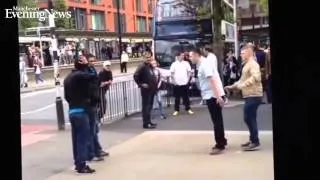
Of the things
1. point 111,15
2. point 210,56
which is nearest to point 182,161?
point 210,56

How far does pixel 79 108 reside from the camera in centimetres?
657

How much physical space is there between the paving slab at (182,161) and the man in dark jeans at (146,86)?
1571 mm

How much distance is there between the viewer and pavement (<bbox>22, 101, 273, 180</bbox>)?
6230mm

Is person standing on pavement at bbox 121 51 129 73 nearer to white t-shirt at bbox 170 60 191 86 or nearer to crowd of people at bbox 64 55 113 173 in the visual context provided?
white t-shirt at bbox 170 60 191 86

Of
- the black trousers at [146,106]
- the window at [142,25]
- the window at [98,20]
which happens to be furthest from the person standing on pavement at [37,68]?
the black trousers at [146,106]

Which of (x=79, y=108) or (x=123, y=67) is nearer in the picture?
(x=79, y=108)

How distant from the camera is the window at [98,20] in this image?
63.2 ft

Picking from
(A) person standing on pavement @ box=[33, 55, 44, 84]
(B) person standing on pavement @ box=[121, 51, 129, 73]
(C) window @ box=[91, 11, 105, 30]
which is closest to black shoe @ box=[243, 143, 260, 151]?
(C) window @ box=[91, 11, 105, 30]

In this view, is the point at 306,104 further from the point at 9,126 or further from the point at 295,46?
the point at 9,126

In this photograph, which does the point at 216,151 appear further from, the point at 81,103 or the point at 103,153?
the point at 81,103

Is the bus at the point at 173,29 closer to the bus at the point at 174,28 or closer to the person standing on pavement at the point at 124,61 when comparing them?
the bus at the point at 174,28

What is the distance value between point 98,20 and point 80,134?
14.1m

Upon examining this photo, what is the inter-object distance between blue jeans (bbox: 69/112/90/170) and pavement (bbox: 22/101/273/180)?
0.18m

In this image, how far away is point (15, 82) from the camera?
8.09ft
